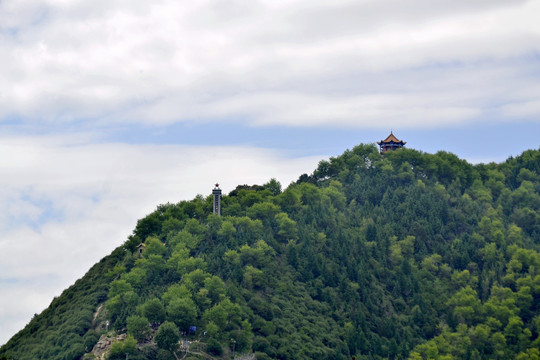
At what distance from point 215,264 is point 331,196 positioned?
132 feet

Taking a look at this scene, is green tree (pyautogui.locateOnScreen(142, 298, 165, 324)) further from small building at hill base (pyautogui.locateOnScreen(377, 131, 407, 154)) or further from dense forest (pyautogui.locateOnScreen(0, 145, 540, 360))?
small building at hill base (pyautogui.locateOnScreen(377, 131, 407, 154))

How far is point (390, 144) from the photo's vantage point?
17975 cm

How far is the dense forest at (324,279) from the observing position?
363 feet

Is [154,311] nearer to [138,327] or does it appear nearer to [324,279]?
[138,327]

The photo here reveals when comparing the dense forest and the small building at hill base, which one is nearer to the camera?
the dense forest

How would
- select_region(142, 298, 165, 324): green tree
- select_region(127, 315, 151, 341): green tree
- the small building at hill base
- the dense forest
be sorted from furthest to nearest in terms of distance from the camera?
1. the small building at hill base
2. the dense forest
3. select_region(142, 298, 165, 324): green tree
4. select_region(127, 315, 151, 341): green tree

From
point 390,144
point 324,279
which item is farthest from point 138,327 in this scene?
point 390,144

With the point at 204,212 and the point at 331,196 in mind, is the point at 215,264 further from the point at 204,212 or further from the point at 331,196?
the point at 331,196

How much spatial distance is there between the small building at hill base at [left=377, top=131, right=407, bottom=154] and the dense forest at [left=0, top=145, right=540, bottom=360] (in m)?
13.3

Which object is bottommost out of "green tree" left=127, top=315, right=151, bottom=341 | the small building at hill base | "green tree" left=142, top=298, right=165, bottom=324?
"green tree" left=127, top=315, right=151, bottom=341

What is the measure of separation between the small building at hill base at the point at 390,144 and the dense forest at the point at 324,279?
13311 millimetres

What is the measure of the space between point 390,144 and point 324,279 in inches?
2217

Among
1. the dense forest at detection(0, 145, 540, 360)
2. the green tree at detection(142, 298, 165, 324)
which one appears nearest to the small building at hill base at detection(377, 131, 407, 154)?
the dense forest at detection(0, 145, 540, 360)

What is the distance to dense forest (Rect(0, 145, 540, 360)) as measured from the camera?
11056 centimetres
